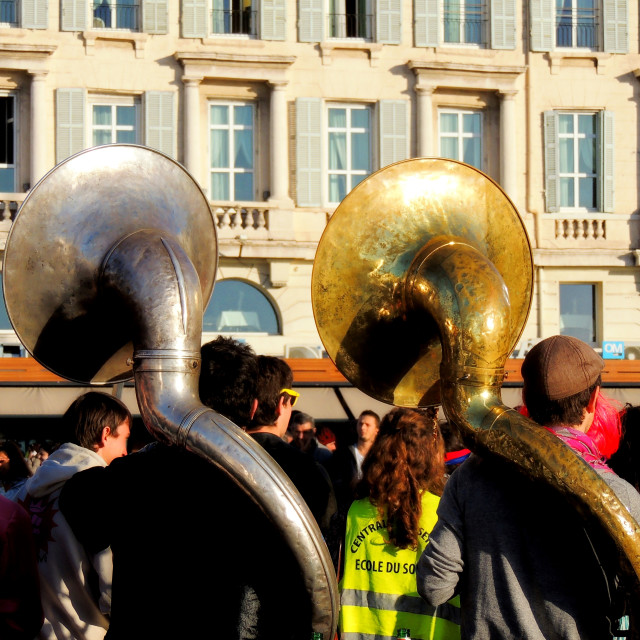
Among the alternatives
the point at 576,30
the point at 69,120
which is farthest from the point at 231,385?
the point at 576,30

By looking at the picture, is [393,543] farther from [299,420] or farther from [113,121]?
[113,121]

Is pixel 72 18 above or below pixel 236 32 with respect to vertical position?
above

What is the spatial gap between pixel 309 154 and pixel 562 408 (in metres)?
14.3

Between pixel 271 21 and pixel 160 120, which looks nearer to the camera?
pixel 160 120

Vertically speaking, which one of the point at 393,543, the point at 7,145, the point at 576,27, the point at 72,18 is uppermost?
the point at 576,27

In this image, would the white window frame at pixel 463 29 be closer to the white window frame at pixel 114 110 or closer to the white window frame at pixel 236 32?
the white window frame at pixel 236 32

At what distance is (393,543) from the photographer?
10.8ft

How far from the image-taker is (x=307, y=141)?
16.4 meters

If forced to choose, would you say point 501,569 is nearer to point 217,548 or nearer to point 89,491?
point 217,548

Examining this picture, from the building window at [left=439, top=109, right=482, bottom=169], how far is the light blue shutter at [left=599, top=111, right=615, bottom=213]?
6.27ft

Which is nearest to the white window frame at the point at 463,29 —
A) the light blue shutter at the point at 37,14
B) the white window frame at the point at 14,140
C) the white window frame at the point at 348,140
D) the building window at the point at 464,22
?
the building window at the point at 464,22

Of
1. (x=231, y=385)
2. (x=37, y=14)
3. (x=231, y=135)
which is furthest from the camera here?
(x=231, y=135)

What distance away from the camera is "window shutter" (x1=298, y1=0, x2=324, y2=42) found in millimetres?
16375

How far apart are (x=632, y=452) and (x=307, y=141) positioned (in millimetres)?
13981
